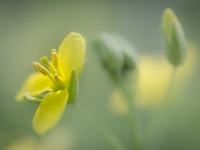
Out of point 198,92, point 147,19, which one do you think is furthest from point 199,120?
point 147,19

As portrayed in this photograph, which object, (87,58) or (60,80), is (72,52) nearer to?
(60,80)

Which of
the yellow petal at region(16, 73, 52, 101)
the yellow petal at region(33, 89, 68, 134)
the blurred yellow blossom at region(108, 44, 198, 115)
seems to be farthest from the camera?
the blurred yellow blossom at region(108, 44, 198, 115)

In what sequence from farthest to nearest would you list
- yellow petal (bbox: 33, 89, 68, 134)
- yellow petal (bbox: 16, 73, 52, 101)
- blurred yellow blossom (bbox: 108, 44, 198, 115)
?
blurred yellow blossom (bbox: 108, 44, 198, 115)
yellow petal (bbox: 16, 73, 52, 101)
yellow petal (bbox: 33, 89, 68, 134)

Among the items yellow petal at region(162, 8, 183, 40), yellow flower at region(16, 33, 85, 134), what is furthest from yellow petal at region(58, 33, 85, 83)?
yellow petal at region(162, 8, 183, 40)

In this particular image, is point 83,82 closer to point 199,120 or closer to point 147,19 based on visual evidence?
point 199,120

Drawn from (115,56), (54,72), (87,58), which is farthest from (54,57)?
(87,58)

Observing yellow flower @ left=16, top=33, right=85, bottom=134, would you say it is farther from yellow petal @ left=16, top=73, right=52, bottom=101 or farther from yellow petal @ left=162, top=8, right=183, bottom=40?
yellow petal @ left=162, top=8, right=183, bottom=40

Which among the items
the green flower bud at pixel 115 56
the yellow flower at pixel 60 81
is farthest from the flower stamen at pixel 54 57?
the green flower bud at pixel 115 56

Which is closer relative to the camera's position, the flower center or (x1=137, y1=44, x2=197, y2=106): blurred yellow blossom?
the flower center
